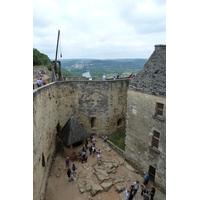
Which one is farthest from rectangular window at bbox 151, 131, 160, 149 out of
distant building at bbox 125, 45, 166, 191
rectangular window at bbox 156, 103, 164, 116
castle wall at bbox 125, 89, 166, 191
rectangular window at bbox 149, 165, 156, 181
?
rectangular window at bbox 149, 165, 156, 181

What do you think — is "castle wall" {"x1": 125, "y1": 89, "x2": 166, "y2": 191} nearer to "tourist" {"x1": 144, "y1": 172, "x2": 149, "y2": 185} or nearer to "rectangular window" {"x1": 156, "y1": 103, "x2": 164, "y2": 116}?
"rectangular window" {"x1": 156, "y1": 103, "x2": 164, "y2": 116}

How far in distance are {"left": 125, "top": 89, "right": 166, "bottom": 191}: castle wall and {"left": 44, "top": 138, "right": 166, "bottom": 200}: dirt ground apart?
103cm

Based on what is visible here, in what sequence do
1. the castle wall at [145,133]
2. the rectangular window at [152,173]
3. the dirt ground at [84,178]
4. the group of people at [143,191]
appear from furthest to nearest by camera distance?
1. the rectangular window at [152,173]
2. the dirt ground at [84,178]
3. the castle wall at [145,133]
4. the group of people at [143,191]

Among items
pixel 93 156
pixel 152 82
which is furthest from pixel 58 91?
pixel 152 82

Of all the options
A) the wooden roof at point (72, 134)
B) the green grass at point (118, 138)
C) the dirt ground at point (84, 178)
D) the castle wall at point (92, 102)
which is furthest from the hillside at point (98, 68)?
the dirt ground at point (84, 178)

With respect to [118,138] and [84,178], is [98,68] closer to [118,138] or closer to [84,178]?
[118,138]

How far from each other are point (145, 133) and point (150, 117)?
137 centimetres

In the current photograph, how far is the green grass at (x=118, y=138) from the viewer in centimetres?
1519

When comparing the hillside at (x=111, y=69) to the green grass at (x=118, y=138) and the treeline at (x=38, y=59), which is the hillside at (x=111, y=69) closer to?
the treeline at (x=38, y=59)

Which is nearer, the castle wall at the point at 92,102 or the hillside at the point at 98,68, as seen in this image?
the castle wall at the point at 92,102

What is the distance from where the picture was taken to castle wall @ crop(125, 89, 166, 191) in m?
9.52

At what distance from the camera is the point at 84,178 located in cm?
1105

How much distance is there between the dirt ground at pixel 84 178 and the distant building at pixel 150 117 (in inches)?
43.4

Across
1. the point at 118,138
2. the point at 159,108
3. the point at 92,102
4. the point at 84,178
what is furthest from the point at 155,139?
the point at 92,102
